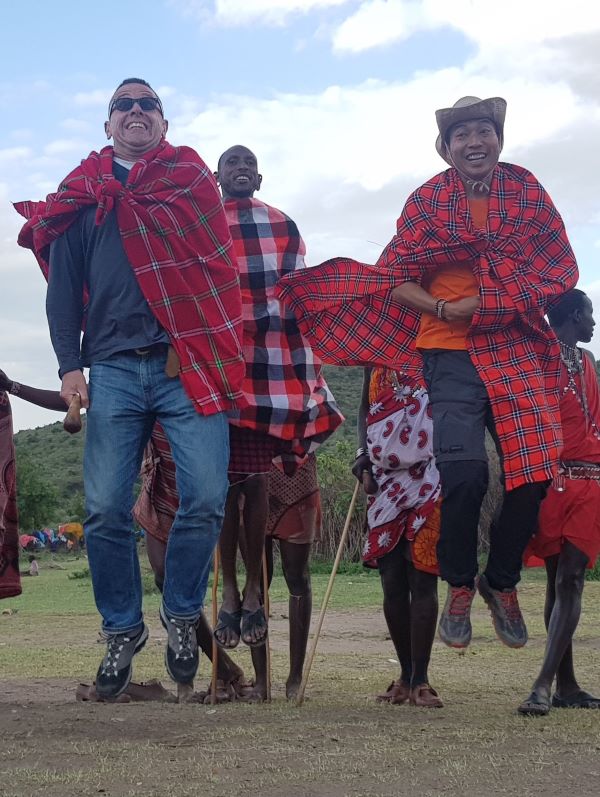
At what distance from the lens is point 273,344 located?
6.51m

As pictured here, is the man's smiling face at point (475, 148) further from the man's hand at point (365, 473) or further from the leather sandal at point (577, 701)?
the leather sandal at point (577, 701)

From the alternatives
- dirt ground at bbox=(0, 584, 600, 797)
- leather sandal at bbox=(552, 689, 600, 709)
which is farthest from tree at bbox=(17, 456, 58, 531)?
leather sandal at bbox=(552, 689, 600, 709)

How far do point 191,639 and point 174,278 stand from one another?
1.68 meters

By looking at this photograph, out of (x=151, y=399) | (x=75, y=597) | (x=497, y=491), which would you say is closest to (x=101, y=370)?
(x=151, y=399)

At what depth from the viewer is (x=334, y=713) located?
571cm

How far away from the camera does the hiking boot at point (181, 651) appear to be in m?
5.14

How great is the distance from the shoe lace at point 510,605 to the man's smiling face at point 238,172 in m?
2.77

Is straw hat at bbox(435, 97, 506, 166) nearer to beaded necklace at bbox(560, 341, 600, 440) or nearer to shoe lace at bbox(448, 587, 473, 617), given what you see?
beaded necklace at bbox(560, 341, 600, 440)

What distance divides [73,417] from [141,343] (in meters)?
0.46

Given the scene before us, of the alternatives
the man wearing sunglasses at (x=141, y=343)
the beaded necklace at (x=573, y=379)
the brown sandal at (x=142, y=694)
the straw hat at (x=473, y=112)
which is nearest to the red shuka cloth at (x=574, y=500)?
the beaded necklace at (x=573, y=379)

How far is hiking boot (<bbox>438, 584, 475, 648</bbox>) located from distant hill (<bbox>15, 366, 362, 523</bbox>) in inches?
1079

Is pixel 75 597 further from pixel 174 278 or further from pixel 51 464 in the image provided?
pixel 51 464

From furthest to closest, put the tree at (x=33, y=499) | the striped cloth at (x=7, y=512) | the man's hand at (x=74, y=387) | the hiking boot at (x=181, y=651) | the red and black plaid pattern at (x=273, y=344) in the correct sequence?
1. the tree at (x=33, y=499)
2. the red and black plaid pattern at (x=273, y=344)
3. the striped cloth at (x=7, y=512)
4. the man's hand at (x=74, y=387)
5. the hiking boot at (x=181, y=651)

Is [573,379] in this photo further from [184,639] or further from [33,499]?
[33,499]
